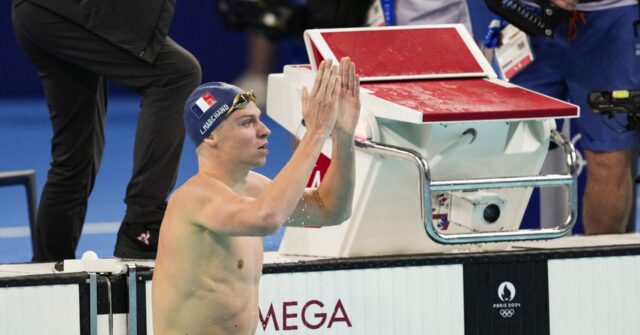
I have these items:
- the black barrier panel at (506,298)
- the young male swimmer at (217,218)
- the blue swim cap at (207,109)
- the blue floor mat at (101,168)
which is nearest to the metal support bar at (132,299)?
Answer: the young male swimmer at (217,218)

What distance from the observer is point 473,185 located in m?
4.80

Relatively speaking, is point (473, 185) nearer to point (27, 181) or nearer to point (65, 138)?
point (65, 138)

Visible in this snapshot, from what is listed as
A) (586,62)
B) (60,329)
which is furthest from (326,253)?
(586,62)

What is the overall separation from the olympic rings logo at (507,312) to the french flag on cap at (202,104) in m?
1.54

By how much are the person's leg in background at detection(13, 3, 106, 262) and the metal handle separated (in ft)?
3.47

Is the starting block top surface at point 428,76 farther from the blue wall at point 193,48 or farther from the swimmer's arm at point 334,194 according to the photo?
the blue wall at point 193,48

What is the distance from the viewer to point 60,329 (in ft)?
15.6

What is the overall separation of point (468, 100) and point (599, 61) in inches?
47.1

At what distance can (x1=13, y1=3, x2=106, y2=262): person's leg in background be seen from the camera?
5.31 metres

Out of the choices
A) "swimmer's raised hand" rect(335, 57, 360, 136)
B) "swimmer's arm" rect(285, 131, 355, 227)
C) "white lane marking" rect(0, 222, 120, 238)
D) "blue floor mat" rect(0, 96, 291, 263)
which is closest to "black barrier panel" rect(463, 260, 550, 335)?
"swimmer's arm" rect(285, 131, 355, 227)

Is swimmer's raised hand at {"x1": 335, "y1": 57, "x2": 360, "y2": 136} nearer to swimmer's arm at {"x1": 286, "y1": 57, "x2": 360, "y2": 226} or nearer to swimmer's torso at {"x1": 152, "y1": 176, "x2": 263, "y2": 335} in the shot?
swimmer's arm at {"x1": 286, "y1": 57, "x2": 360, "y2": 226}

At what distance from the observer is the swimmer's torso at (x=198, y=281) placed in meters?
4.11

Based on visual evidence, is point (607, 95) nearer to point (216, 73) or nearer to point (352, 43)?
point (352, 43)

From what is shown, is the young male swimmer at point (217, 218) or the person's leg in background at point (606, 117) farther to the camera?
the person's leg in background at point (606, 117)
